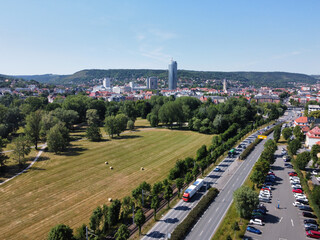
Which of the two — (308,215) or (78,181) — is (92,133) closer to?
(78,181)

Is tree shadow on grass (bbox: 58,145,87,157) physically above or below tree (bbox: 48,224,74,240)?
below

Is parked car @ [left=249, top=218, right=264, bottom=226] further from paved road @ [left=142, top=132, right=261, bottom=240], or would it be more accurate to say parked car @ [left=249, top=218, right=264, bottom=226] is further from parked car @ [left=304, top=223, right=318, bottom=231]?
paved road @ [left=142, top=132, right=261, bottom=240]

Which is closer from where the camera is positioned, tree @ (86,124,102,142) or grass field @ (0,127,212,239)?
grass field @ (0,127,212,239)

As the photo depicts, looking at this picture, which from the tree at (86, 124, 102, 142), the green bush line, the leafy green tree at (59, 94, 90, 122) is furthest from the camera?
the leafy green tree at (59, 94, 90, 122)

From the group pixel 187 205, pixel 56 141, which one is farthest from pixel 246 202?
pixel 56 141

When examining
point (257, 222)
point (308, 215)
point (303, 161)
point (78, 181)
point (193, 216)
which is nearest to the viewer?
point (257, 222)

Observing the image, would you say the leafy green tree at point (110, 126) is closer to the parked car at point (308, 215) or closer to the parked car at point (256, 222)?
the parked car at point (256, 222)

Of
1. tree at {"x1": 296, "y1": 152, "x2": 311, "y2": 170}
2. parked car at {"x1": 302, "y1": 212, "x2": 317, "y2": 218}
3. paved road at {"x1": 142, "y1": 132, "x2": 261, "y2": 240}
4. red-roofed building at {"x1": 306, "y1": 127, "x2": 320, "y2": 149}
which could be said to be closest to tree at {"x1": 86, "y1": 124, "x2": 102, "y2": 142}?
paved road at {"x1": 142, "y1": 132, "x2": 261, "y2": 240}

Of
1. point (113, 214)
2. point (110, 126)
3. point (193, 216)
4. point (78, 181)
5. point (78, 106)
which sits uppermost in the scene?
point (78, 106)
